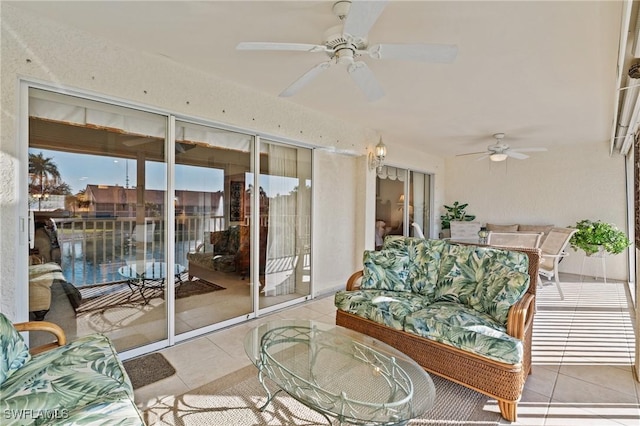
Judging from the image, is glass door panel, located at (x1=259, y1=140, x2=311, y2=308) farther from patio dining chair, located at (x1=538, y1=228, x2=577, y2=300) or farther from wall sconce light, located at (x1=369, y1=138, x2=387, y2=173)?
patio dining chair, located at (x1=538, y1=228, x2=577, y2=300)

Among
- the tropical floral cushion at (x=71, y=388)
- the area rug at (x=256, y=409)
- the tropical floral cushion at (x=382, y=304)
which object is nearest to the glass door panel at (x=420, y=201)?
the tropical floral cushion at (x=382, y=304)

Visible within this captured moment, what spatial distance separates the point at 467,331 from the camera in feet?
6.80

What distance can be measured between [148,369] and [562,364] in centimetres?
342

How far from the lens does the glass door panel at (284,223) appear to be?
3.79 meters

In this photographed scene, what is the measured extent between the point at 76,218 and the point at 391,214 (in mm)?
4866

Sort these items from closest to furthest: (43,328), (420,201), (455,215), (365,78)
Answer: (43,328) → (365,78) → (420,201) → (455,215)

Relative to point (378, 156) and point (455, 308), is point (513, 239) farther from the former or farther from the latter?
point (455, 308)

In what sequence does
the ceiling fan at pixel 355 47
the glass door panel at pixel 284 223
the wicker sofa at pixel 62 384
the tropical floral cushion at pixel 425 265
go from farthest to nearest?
the glass door panel at pixel 284 223, the tropical floral cushion at pixel 425 265, the ceiling fan at pixel 355 47, the wicker sofa at pixel 62 384

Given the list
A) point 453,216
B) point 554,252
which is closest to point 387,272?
point 554,252

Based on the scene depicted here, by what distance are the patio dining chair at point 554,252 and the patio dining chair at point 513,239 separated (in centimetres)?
26

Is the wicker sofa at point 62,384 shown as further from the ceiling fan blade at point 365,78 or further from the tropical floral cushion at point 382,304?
the ceiling fan blade at point 365,78

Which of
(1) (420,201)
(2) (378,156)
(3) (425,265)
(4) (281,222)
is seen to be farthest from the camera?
(1) (420,201)

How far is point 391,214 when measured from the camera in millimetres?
5988


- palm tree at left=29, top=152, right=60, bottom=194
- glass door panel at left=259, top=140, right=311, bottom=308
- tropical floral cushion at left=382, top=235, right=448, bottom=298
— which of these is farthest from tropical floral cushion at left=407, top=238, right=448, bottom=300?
palm tree at left=29, top=152, right=60, bottom=194
